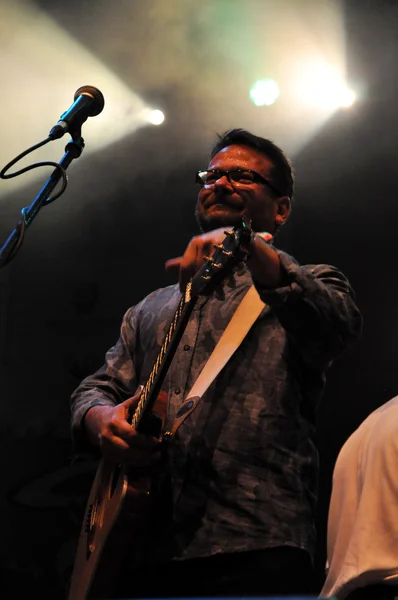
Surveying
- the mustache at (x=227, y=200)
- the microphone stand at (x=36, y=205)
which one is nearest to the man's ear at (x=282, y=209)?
the mustache at (x=227, y=200)

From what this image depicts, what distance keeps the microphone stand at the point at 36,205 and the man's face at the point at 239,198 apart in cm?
43

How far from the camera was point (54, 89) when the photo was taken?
10.2ft

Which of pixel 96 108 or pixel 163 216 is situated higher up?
pixel 163 216

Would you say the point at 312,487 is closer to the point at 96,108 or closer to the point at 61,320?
the point at 96,108

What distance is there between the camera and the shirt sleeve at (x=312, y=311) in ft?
4.20

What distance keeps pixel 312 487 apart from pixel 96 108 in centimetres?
120

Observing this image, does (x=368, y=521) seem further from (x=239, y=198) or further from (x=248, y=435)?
(x=239, y=198)

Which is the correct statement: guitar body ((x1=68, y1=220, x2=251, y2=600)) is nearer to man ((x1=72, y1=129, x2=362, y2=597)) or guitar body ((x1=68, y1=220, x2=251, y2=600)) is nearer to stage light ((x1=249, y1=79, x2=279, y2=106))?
man ((x1=72, y1=129, x2=362, y2=597))

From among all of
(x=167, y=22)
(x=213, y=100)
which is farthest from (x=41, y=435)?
(x=167, y=22)

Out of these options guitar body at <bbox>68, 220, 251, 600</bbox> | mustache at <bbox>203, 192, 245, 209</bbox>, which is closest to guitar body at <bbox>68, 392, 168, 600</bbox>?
guitar body at <bbox>68, 220, 251, 600</bbox>

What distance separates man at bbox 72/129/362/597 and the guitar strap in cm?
4

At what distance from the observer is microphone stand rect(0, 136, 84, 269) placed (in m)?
1.49

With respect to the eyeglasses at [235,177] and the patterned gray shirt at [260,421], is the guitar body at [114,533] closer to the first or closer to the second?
the patterned gray shirt at [260,421]

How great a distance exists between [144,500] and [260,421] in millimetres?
327
